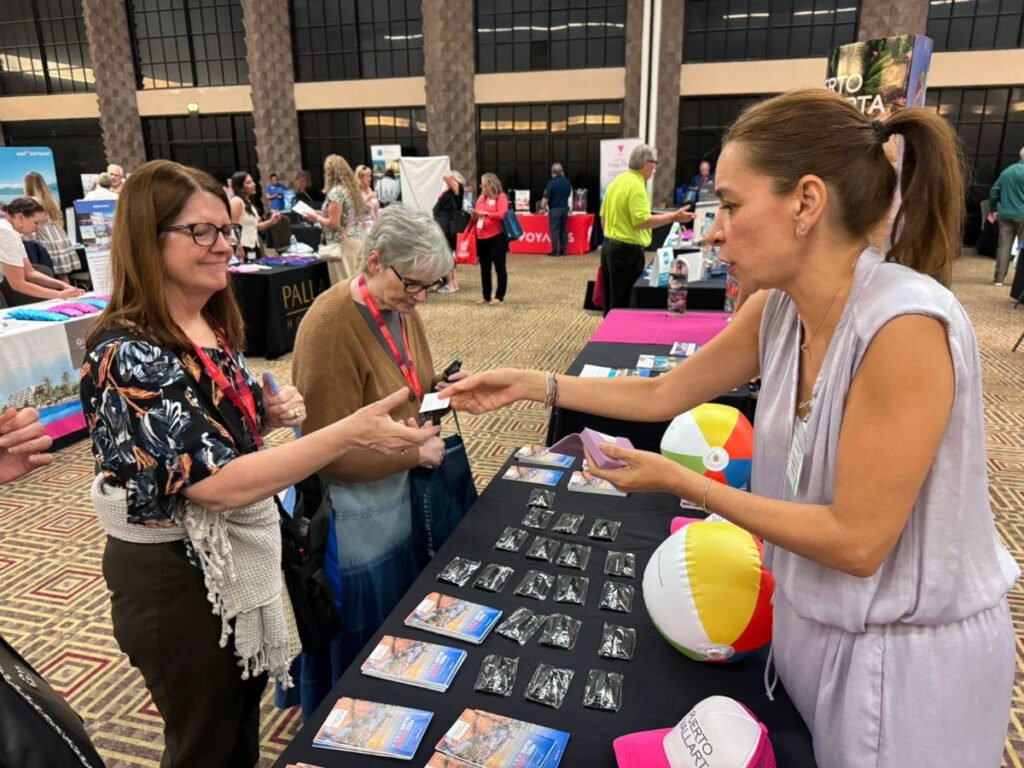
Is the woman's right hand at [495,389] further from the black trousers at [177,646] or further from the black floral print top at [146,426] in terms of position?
the black trousers at [177,646]

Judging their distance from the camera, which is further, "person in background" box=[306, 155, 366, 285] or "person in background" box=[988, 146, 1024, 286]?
"person in background" box=[988, 146, 1024, 286]

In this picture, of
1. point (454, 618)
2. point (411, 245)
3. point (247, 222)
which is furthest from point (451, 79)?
point (454, 618)

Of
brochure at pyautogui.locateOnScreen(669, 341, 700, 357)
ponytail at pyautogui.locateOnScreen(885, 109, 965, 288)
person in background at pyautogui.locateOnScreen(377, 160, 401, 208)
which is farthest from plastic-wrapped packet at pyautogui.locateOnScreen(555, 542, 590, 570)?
person in background at pyautogui.locateOnScreen(377, 160, 401, 208)

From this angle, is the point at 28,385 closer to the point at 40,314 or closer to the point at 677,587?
the point at 40,314

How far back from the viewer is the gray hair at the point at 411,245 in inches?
75.1

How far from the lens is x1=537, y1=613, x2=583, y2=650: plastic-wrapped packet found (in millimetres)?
1392

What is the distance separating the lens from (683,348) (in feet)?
11.8

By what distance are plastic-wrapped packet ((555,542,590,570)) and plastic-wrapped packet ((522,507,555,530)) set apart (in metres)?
0.12

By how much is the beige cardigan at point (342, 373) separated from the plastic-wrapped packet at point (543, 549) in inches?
18.0

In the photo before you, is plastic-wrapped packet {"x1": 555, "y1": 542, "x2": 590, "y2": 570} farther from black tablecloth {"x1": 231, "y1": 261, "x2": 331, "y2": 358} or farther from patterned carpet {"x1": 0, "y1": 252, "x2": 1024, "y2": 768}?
black tablecloth {"x1": 231, "y1": 261, "x2": 331, "y2": 358}

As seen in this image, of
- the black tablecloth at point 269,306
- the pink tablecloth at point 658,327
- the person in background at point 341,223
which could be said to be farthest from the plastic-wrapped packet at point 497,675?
the person in background at point 341,223

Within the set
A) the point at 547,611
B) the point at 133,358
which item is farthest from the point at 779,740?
the point at 133,358

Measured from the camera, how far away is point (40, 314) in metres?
4.49

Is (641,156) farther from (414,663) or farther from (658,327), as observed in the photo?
(414,663)
